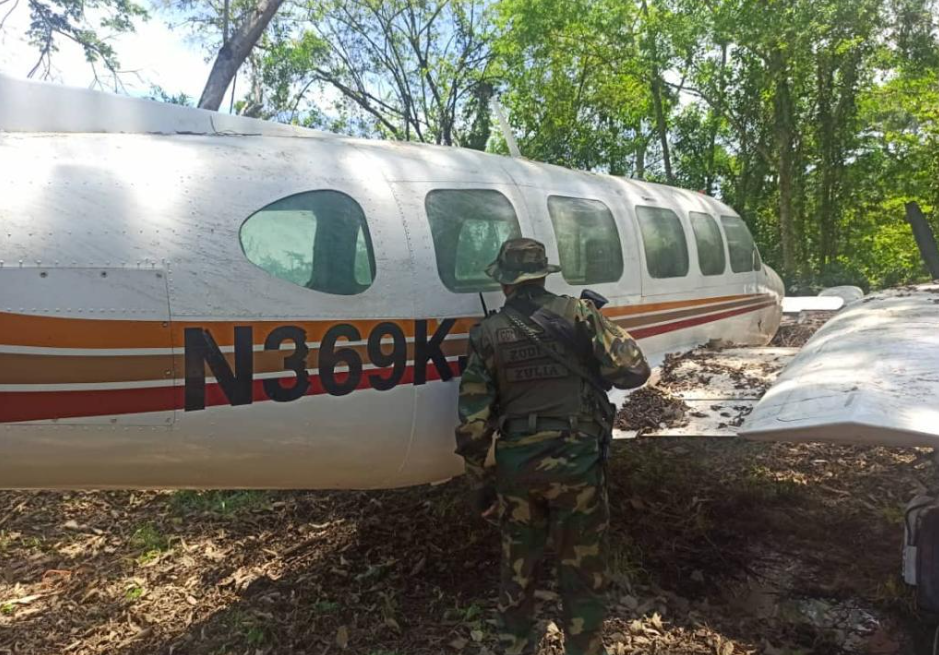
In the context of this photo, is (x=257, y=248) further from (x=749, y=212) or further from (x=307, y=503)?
(x=749, y=212)

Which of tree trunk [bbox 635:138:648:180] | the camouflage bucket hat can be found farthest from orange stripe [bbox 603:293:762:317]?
tree trunk [bbox 635:138:648:180]

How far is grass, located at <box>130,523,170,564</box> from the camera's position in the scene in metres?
5.41

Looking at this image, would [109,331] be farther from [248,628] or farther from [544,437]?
[248,628]

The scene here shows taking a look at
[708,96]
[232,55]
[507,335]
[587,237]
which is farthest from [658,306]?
[708,96]

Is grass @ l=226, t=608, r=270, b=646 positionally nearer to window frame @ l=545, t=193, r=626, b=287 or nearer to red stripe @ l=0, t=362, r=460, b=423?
red stripe @ l=0, t=362, r=460, b=423

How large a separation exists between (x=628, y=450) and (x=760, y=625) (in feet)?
9.20

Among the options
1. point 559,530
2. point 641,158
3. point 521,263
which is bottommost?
point 559,530

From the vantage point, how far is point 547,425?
11.4 feet

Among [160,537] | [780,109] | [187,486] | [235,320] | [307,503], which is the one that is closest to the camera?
[235,320]

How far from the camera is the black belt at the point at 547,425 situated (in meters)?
3.47

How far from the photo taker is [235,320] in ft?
10.7

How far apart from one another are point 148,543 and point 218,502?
0.78 metres

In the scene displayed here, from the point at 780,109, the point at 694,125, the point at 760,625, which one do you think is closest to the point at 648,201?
the point at 760,625

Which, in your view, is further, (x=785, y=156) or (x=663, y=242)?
(x=785, y=156)
